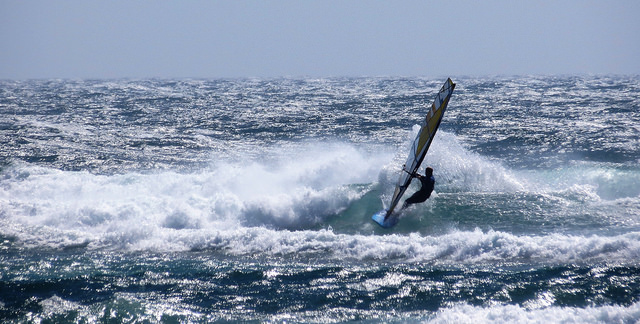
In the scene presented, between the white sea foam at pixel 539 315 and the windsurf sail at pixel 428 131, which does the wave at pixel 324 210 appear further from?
the white sea foam at pixel 539 315

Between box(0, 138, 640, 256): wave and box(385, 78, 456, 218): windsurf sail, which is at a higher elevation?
box(385, 78, 456, 218): windsurf sail

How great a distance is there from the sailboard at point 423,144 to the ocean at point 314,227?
1.47 feet

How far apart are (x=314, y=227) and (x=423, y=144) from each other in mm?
3532

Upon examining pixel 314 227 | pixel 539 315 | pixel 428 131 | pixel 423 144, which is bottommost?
pixel 314 227

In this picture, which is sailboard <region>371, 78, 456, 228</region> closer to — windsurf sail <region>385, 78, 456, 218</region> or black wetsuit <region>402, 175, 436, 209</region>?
windsurf sail <region>385, 78, 456, 218</region>

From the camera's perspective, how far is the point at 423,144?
1077 centimetres

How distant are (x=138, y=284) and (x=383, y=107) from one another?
2482 cm

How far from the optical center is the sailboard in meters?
10.1

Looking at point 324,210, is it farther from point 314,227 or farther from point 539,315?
point 539,315

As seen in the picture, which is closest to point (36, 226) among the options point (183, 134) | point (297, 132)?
point (183, 134)

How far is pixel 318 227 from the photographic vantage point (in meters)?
12.2

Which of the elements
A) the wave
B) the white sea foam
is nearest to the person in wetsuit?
the wave

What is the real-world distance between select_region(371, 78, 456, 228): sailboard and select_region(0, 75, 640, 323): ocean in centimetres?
45

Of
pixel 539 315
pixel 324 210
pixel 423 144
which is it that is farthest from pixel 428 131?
pixel 539 315
